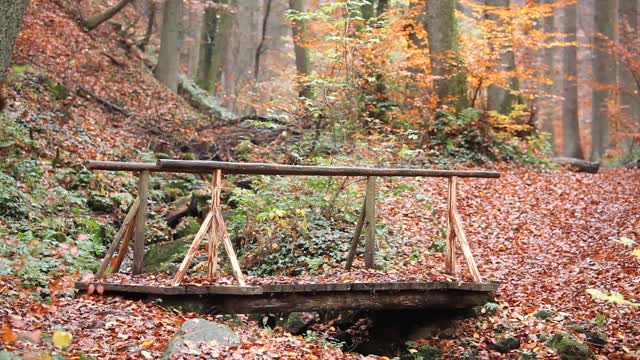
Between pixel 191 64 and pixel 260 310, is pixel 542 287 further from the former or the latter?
pixel 191 64

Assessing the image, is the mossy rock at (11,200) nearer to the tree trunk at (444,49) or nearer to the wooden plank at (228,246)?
the wooden plank at (228,246)

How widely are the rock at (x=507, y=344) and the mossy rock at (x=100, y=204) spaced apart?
25.5ft

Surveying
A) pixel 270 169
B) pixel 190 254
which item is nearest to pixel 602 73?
pixel 270 169

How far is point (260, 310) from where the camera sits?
780 cm

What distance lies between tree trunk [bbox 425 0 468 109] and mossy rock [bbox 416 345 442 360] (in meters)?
9.60

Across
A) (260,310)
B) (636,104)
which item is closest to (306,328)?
(260,310)

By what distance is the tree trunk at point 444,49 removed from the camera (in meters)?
17.1

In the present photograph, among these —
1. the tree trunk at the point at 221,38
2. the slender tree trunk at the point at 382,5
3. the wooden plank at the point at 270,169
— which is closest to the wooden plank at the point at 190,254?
the wooden plank at the point at 270,169

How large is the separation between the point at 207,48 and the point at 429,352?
19.5m

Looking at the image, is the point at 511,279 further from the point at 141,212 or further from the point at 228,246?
the point at 141,212

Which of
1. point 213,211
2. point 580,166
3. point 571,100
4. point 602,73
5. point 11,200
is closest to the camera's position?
point 213,211

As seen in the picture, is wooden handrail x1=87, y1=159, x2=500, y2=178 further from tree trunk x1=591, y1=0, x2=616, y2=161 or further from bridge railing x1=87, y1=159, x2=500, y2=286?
tree trunk x1=591, y1=0, x2=616, y2=161

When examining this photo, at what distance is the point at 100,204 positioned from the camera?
1258cm

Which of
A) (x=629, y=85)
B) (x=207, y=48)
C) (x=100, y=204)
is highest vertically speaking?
(x=207, y=48)
